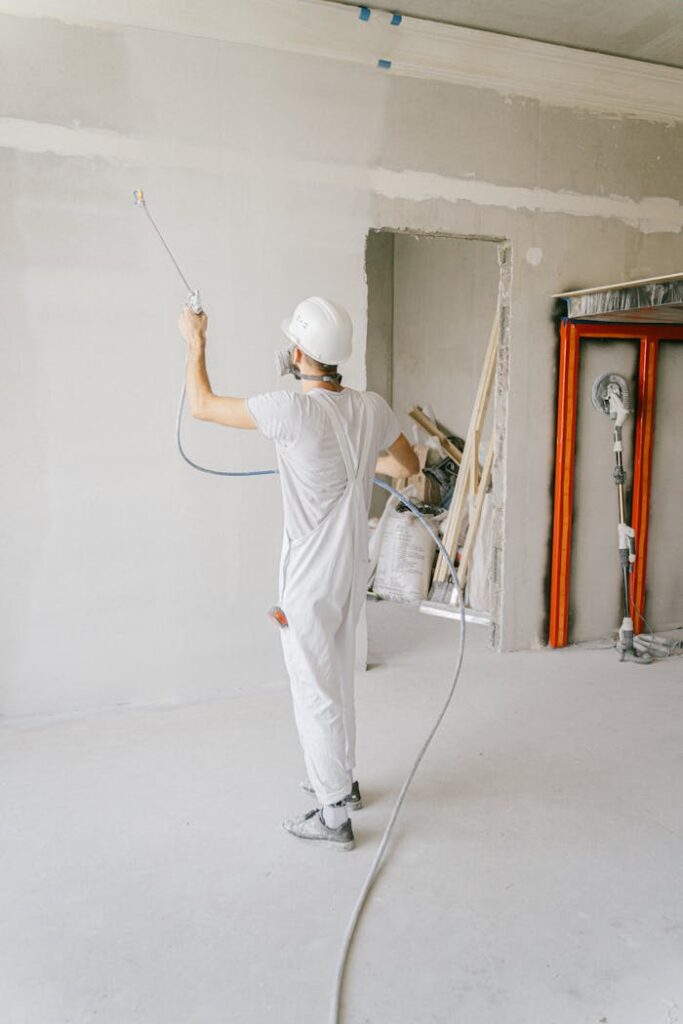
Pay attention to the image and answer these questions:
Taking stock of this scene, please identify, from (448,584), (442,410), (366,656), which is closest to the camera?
(366,656)

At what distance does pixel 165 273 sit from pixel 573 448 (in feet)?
7.28

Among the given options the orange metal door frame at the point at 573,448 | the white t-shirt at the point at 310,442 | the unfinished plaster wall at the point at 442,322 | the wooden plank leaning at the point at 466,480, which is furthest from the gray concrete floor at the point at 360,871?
the unfinished plaster wall at the point at 442,322

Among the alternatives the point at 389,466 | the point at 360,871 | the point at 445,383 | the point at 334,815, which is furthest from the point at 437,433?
the point at 360,871

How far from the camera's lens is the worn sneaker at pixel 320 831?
2461 mm

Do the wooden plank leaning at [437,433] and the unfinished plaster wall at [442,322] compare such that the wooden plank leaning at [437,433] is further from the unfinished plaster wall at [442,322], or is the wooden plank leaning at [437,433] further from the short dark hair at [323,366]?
the short dark hair at [323,366]

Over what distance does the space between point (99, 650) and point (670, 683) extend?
2.60m

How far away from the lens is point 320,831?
2.49 meters

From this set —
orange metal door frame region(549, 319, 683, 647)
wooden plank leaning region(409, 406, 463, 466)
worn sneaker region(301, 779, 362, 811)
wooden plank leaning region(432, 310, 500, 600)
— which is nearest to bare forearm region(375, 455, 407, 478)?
worn sneaker region(301, 779, 362, 811)

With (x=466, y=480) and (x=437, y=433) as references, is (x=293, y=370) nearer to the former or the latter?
(x=466, y=480)

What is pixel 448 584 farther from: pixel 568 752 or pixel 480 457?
pixel 568 752

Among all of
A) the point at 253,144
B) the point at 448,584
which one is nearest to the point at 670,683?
the point at 448,584

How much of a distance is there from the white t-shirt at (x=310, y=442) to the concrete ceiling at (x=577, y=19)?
7.12 feet

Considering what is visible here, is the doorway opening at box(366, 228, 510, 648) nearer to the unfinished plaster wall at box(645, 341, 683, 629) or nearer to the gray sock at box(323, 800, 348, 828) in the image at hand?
the unfinished plaster wall at box(645, 341, 683, 629)

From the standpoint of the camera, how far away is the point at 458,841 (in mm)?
2514
